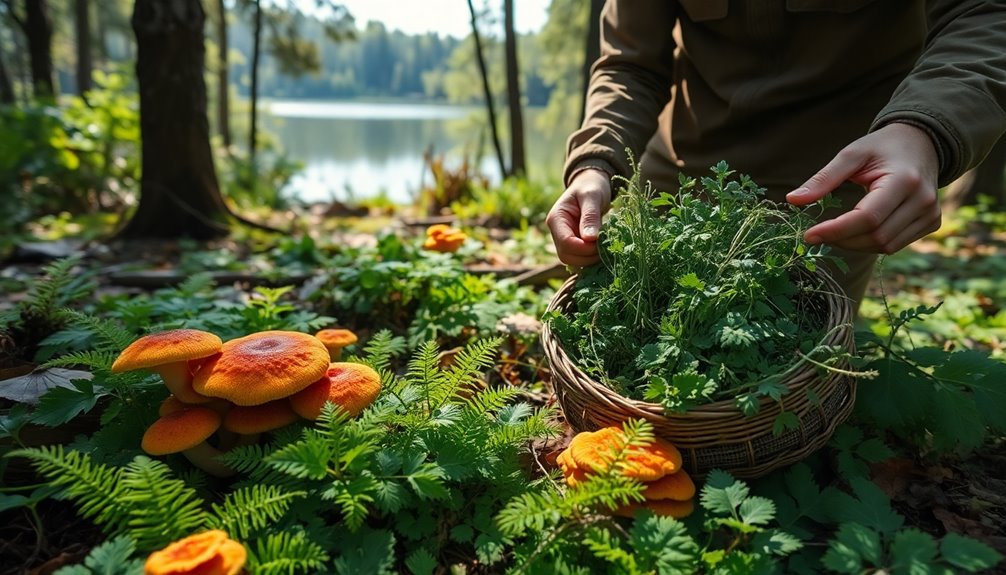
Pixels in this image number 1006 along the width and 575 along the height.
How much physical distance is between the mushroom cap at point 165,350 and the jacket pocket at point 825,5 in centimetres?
224

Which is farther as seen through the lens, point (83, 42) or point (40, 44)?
point (83, 42)

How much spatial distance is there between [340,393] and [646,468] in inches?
29.0

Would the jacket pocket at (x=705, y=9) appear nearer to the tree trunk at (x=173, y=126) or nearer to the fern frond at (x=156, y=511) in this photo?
the fern frond at (x=156, y=511)

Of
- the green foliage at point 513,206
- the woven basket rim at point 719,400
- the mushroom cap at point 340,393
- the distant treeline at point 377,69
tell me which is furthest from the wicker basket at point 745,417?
the distant treeline at point 377,69

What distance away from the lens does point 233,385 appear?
4.44 ft

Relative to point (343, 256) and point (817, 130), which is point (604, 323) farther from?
point (343, 256)

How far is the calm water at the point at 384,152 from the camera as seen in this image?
9.55 metres

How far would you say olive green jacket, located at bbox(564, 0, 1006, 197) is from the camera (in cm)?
218

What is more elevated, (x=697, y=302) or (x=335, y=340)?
(x=697, y=302)

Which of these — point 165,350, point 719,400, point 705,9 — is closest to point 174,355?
point 165,350

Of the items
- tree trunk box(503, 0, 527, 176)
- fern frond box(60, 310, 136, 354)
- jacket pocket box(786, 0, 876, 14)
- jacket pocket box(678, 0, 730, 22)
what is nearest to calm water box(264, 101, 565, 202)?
tree trunk box(503, 0, 527, 176)

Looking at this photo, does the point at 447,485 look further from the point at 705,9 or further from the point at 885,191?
the point at 705,9

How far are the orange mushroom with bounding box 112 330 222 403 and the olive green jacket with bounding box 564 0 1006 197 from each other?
1.39 m

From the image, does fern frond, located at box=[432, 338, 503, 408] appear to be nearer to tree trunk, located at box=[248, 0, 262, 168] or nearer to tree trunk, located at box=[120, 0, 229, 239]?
tree trunk, located at box=[120, 0, 229, 239]
